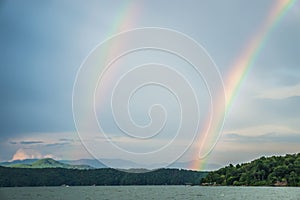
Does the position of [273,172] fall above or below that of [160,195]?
above

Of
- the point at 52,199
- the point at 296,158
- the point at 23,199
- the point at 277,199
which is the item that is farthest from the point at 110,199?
the point at 296,158

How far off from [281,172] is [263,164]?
7784 mm

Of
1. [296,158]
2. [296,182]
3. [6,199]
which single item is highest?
[296,158]

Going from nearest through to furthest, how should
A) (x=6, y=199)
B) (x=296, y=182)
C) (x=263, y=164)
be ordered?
(x=6, y=199) → (x=296, y=182) → (x=263, y=164)

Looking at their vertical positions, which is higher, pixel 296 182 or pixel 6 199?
pixel 296 182

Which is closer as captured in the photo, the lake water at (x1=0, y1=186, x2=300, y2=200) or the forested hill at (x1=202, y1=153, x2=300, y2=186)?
the lake water at (x1=0, y1=186, x2=300, y2=200)

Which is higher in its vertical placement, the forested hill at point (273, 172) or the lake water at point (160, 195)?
the forested hill at point (273, 172)

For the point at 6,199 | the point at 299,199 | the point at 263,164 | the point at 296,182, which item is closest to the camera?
the point at 299,199

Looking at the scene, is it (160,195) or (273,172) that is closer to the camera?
(160,195)

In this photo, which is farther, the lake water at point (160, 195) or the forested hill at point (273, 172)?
the forested hill at point (273, 172)

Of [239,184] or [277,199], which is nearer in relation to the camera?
[277,199]

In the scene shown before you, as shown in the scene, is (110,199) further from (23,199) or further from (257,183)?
(257,183)

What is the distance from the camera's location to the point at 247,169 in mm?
197625

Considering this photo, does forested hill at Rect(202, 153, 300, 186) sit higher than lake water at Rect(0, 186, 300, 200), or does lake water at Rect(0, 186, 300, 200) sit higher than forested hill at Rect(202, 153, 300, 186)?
forested hill at Rect(202, 153, 300, 186)
